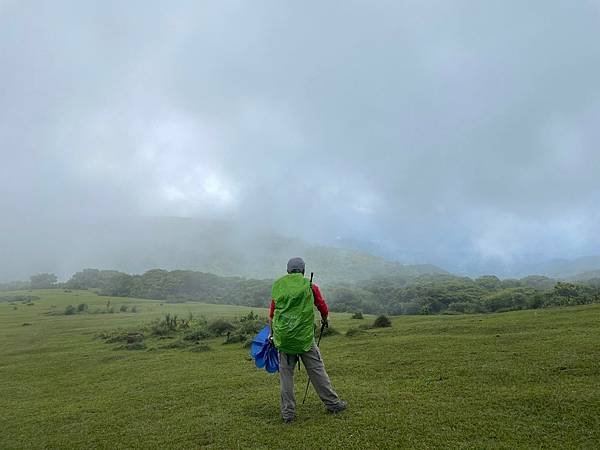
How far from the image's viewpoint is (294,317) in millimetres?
8148

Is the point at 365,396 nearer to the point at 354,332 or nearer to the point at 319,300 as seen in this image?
the point at 319,300

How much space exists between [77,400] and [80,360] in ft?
26.2

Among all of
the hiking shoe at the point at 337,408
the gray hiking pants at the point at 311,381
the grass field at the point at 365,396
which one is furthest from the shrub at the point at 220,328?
the hiking shoe at the point at 337,408

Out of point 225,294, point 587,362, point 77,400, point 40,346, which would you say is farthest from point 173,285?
point 587,362

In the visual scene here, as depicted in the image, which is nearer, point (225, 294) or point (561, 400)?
point (561, 400)

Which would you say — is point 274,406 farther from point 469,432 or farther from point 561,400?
point 561,400

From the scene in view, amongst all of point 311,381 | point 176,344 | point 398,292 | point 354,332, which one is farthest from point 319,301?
point 398,292

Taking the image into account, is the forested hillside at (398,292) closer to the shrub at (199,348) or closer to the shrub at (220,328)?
the shrub at (220,328)

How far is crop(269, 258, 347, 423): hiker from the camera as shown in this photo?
26.7 feet

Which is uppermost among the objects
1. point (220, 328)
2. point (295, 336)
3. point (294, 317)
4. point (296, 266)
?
point (296, 266)

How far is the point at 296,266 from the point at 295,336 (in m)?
1.46

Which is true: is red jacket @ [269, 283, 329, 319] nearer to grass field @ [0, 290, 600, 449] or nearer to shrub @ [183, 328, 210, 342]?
grass field @ [0, 290, 600, 449]

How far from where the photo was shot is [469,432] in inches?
264

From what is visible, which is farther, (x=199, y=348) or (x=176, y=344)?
(x=176, y=344)
